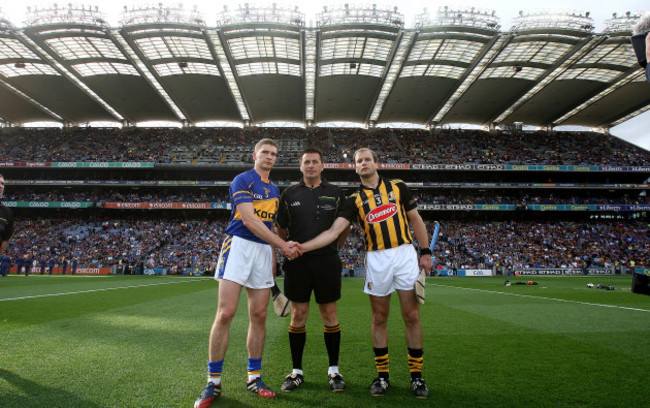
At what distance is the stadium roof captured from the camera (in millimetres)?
26234

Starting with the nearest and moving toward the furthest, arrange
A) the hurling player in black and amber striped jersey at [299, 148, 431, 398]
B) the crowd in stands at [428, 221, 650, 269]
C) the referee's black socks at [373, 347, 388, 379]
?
the referee's black socks at [373, 347, 388, 379], the hurling player in black and amber striped jersey at [299, 148, 431, 398], the crowd in stands at [428, 221, 650, 269]

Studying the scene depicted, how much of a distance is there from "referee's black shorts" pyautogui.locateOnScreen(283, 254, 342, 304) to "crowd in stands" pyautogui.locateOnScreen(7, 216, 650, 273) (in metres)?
26.5

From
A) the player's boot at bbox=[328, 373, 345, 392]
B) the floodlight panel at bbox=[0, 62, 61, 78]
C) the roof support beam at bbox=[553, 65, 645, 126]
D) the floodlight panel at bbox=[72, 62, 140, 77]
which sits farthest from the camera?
the roof support beam at bbox=[553, 65, 645, 126]

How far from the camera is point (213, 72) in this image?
1267 inches

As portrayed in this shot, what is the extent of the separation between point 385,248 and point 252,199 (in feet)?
4.57

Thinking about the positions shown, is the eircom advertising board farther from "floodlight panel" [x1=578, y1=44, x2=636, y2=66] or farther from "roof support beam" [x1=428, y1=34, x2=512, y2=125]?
"floodlight panel" [x1=578, y1=44, x2=636, y2=66]

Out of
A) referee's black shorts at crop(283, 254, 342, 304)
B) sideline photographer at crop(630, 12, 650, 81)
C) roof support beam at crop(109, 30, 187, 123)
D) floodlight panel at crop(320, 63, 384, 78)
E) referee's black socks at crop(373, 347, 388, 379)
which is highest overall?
floodlight panel at crop(320, 63, 384, 78)

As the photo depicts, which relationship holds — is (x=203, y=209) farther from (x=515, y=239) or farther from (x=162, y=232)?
(x=515, y=239)

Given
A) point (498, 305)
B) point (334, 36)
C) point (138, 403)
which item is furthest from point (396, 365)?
point (334, 36)

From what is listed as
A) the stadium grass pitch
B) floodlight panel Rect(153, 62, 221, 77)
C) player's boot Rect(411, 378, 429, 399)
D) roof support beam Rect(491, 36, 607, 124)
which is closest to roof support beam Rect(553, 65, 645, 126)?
roof support beam Rect(491, 36, 607, 124)

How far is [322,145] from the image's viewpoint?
41969mm

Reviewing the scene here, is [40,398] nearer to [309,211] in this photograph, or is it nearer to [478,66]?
[309,211]

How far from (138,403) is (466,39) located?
98.4 ft

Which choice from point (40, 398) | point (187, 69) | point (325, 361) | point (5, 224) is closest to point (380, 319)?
point (325, 361)
